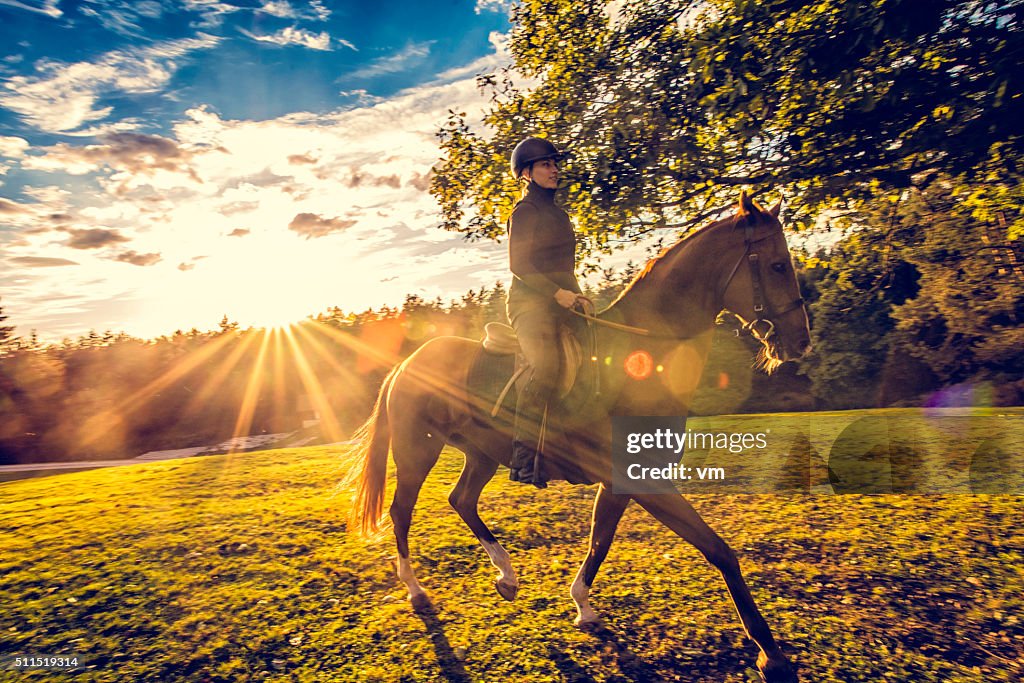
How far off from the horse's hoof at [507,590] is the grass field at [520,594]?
0.19m

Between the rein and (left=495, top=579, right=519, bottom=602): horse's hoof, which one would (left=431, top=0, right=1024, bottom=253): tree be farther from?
(left=495, top=579, right=519, bottom=602): horse's hoof

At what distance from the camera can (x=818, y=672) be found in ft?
14.6

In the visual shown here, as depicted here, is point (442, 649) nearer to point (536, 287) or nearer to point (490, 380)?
point (490, 380)

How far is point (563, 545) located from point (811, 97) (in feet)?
23.5

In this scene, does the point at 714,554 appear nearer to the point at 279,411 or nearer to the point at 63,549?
the point at 63,549

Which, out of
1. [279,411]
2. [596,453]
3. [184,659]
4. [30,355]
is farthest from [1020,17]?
[279,411]

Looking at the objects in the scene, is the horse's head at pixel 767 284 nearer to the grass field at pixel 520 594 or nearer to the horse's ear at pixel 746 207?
the horse's ear at pixel 746 207

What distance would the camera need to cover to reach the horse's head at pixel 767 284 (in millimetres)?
4516

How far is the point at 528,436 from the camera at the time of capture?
16.2 feet

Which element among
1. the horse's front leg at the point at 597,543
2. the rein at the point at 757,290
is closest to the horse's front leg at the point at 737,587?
the horse's front leg at the point at 597,543

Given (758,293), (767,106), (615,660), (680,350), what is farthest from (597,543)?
(767,106)

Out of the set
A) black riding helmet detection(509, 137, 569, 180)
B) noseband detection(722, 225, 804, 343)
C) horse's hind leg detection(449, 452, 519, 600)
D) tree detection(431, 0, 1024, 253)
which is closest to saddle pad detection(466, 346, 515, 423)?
horse's hind leg detection(449, 452, 519, 600)

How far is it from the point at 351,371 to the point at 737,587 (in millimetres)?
44708

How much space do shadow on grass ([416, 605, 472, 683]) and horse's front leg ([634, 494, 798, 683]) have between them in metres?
2.09
